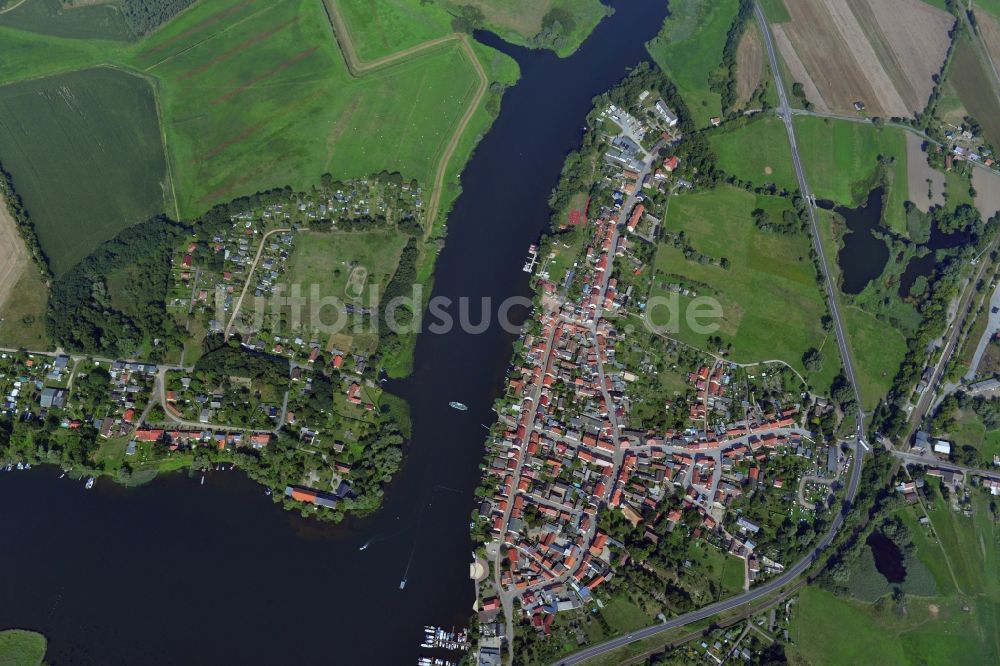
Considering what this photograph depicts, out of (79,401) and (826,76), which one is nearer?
(79,401)

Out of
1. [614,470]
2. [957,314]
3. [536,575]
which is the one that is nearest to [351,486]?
[536,575]

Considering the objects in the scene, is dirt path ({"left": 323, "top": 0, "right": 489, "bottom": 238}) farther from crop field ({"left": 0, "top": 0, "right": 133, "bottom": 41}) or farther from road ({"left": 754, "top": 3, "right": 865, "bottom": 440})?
road ({"left": 754, "top": 3, "right": 865, "bottom": 440})

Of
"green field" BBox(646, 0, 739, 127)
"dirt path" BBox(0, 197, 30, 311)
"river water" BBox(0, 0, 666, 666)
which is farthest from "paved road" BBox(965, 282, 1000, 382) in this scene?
"dirt path" BBox(0, 197, 30, 311)

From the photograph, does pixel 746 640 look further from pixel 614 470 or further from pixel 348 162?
pixel 348 162

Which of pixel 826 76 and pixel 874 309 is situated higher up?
pixel 826 76

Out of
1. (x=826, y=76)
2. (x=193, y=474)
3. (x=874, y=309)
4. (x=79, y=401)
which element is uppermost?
(x=826, y=76)

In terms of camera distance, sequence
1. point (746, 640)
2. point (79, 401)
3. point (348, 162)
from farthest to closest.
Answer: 1. point (348, 162)
2. point (79, 401)
3. point (746, 640)

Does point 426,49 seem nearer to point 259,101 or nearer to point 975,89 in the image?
point 259,101
